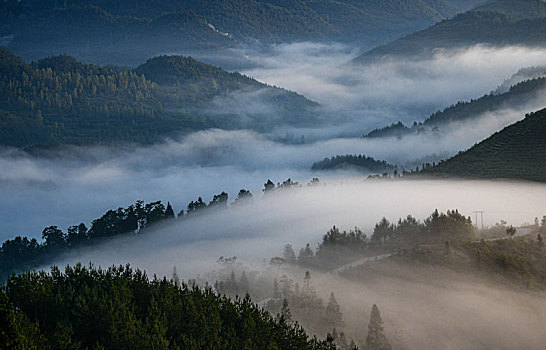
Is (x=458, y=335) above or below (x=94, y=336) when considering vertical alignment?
below

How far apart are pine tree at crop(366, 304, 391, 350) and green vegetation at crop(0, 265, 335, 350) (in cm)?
2994

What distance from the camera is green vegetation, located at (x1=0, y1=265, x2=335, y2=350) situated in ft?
217

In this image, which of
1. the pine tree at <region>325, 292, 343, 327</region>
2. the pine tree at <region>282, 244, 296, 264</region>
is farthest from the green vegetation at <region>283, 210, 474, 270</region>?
the pine tree at <region>325, 292, 343, 327</region>

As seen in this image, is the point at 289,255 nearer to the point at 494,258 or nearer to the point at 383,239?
the point at 383,239

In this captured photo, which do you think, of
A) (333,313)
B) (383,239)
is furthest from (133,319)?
(383,239)

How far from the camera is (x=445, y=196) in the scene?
198 m

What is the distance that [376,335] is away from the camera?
10806 cm

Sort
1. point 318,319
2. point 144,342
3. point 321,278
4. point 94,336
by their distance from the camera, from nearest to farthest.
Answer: point 144,342, point 94,336, point 318,319, point 321,278

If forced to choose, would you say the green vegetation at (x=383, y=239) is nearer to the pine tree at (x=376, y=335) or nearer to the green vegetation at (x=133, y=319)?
the pine tree at (x=376, y=335)

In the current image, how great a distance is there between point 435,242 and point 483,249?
1442 centimetres

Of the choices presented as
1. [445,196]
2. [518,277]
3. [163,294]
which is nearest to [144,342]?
[163,294]

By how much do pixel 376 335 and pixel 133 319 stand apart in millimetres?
49194

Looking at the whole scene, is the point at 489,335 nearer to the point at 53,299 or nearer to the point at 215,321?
the point at 215,321

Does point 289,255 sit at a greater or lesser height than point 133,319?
greater
